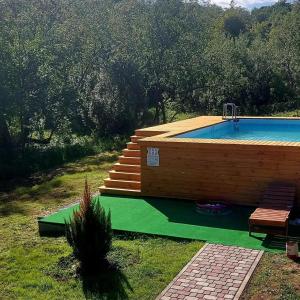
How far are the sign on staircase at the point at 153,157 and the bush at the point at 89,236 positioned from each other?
12.6 feet

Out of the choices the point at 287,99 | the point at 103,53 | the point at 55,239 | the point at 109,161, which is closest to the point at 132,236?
the point at 55,239

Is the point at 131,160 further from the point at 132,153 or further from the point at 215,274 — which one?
the point at 215,274

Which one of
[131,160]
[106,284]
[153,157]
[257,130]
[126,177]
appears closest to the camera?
[106,284]

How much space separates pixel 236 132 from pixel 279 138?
69.5 inches

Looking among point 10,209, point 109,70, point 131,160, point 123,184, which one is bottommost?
point 10,209

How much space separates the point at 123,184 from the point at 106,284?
490 centimetres

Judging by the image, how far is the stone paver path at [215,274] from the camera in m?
5.74

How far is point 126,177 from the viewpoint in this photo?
1121cm

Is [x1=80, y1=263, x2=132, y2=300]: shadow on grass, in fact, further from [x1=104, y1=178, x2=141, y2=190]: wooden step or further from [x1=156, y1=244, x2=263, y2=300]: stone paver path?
[x1=104, y1=178, x2=141, y2=190]: wooden step

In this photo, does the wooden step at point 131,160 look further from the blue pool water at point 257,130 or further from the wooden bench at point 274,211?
the wooden bench at point 274,211

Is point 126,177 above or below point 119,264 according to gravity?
above

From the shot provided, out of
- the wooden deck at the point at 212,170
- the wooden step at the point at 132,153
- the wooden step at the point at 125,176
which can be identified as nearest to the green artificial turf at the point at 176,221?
the wooden deck at the point at 212,170

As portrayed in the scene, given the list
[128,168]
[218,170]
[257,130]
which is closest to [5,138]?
[128,168]

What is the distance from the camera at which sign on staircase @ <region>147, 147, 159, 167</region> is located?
34.1 feet
